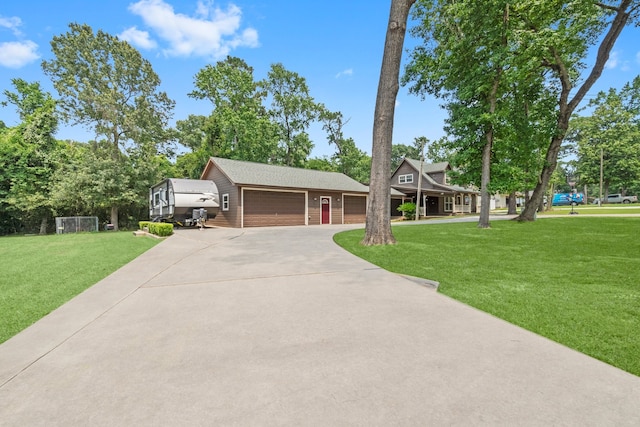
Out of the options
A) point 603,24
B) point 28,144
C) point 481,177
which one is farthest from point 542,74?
point 28,144

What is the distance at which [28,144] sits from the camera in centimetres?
1964

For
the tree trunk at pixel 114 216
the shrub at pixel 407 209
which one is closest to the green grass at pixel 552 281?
the shrub at pixel 407 209

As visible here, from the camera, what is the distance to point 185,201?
16.3 metres

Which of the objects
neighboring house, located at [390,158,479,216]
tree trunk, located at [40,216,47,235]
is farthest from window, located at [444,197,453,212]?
tree trunk, located at [40,216,47,235]

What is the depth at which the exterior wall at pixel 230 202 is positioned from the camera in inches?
673

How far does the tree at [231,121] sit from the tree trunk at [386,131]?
21.9 metres

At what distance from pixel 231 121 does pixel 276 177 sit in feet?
38.9

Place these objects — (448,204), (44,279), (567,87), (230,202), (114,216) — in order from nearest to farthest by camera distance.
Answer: (44,279) → (567,87) → (230,202) → (114,216) → (448,204)

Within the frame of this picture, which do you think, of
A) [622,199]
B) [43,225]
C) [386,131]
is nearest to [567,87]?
[386,131]

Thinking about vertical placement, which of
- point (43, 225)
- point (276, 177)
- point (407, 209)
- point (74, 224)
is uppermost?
point (276, 177)

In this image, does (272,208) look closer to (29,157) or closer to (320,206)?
(320,206)

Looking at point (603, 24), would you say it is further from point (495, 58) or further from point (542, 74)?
point (495, 58)

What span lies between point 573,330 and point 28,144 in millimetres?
29250

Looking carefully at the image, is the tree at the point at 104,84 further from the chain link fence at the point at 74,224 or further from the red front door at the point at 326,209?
the red front door at the point at 326,209
